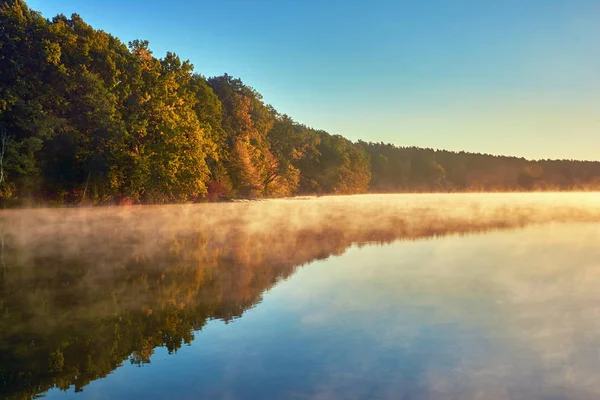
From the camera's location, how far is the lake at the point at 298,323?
697cm

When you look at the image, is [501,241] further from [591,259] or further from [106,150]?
[106,150]

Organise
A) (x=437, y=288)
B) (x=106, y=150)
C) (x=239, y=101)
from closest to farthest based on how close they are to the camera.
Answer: (x=437, y=288), (x=106, y=150), (x=239, y=101)

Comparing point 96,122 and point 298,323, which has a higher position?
point 96,122

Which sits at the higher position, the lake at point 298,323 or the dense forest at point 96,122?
the dense forest at point 96,122

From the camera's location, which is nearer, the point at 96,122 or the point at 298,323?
the point at 298,323

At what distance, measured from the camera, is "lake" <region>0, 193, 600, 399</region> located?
275 inches

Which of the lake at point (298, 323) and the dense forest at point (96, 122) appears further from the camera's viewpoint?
the dense forest at point (96, 122)

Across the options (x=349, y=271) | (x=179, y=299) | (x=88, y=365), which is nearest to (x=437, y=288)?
(x=349, y=271)

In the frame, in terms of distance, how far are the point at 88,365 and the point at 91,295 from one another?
5.05 meters

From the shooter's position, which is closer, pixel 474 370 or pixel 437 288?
pixel 474 370

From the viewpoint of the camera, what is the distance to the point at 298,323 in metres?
10.1

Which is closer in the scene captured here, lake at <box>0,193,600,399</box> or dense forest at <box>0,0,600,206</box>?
lake at <box>0,193,600,399</box>

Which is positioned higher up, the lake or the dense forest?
the dense forest

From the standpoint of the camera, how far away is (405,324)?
9.93 meters
